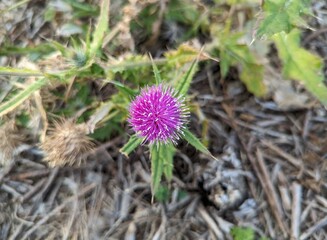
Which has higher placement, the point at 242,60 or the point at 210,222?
the point at 242,60

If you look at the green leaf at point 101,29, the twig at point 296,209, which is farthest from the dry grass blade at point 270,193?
the green leaf at point 101,29

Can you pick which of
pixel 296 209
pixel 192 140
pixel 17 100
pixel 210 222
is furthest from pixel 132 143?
pixel 296 209

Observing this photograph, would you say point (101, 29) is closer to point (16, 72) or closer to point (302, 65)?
point (16, 72)

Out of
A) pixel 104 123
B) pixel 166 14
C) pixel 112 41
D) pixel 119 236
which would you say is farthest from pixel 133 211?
pixel 166 14

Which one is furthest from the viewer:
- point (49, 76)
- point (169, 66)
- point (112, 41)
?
point (112, 41)

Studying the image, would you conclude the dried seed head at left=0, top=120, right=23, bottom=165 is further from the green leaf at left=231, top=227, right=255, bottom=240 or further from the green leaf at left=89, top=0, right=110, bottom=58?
the green leaf at left=231, top=227, right=255, bottom=240

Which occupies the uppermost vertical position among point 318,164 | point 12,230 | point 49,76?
point 49,76

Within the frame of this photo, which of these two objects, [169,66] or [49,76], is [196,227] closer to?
[169,66]
